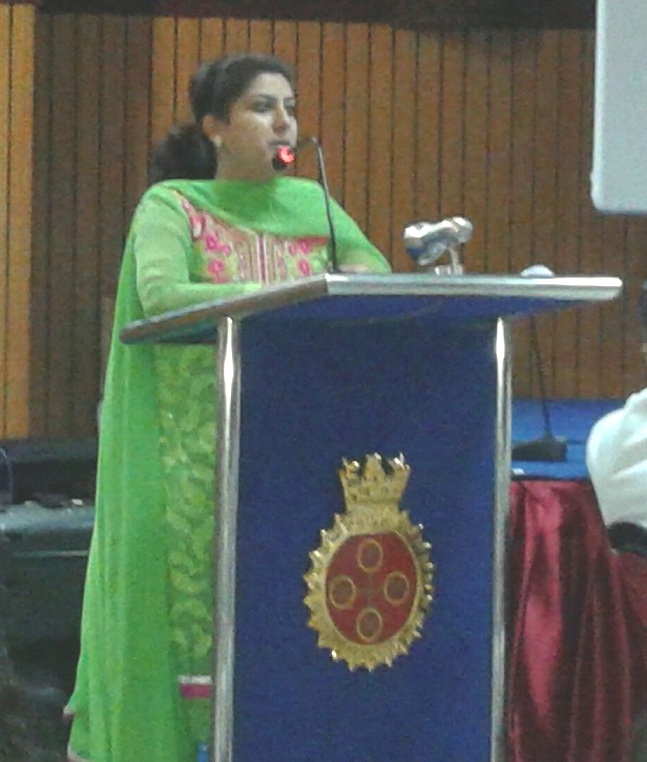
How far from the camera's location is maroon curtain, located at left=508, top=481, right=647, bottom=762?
2.21 metres

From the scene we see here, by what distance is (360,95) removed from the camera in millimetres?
4660

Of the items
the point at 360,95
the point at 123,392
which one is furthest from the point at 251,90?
the point at 360,95

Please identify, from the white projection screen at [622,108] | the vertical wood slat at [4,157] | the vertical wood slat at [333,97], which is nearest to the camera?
the white projection screen at [622,108]

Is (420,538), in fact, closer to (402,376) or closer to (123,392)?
(402,376)

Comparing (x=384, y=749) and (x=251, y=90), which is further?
(x=251, y=90)

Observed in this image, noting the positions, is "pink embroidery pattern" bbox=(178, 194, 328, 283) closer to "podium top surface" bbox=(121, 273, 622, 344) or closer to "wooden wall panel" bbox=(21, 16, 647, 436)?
"podium top surface" bbox=(121, 273, 622, 344)

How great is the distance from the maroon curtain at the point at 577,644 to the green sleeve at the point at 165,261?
1.94 feet

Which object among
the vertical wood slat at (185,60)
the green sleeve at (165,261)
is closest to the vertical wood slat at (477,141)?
the vertical wood slat at (185,60)

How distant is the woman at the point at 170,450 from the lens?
208cm

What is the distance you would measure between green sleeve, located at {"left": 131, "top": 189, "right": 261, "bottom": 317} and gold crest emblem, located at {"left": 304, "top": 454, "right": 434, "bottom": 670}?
34 centimetres

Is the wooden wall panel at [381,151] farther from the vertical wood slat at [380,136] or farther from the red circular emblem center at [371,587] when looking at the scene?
the red circular emblem center at [371,587]

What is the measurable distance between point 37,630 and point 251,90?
135cm

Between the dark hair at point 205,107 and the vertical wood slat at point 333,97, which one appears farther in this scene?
the vertical wood slat at point 333,97

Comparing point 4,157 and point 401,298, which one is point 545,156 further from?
point 401,298
